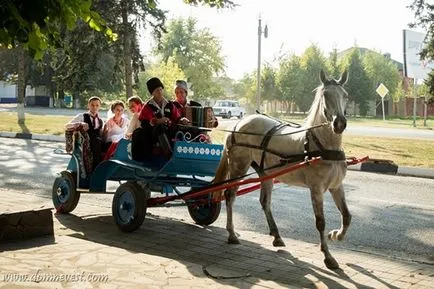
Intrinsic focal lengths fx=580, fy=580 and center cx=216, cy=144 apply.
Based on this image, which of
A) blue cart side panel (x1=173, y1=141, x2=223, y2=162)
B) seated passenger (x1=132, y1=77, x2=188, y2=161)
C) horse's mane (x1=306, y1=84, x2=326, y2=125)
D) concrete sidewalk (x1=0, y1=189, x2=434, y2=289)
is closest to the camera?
concrete sidewalk (x1=0, y1=189, x2=434, y2=289)

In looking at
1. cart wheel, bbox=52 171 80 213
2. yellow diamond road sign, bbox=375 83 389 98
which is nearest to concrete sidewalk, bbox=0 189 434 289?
cart wheel, bbox=52 171 80 213

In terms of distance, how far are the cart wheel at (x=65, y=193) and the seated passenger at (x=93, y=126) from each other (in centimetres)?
47

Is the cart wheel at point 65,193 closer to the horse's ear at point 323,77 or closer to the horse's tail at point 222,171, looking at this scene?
the horse's tail at point 222,171

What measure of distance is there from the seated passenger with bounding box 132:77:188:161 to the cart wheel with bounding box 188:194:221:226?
113cm

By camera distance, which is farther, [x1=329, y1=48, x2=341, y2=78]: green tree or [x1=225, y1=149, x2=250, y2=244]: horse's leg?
[x1=329, y1=48, x2=341, y2=78]: green tree

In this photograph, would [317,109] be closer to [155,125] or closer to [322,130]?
[322,130]

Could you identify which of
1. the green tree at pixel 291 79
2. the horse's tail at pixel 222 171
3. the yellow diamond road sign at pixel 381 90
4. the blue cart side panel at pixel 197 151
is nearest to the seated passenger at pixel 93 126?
the blue cart side panel at pixel 197 151

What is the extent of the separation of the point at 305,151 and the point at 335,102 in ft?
2.36

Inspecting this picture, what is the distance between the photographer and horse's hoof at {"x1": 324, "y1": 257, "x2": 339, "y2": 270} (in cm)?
628

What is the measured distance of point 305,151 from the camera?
6668 millimetres

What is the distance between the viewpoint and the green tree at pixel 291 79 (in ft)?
218

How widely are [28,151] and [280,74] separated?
50.1 metres

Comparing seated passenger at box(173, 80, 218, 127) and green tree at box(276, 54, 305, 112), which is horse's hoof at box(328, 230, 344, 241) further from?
green tree at box(276, 54, 305, 112)

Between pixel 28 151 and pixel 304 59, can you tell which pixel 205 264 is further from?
pixel 304 59
